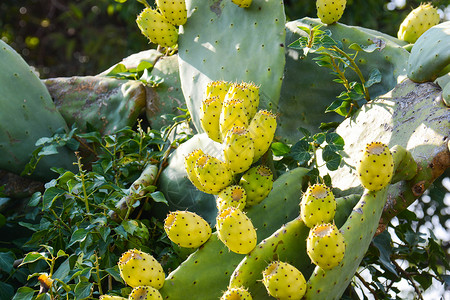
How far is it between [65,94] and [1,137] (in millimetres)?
298

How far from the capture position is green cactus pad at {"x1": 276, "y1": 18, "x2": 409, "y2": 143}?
1666 millimetres

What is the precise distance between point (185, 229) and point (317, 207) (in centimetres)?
25

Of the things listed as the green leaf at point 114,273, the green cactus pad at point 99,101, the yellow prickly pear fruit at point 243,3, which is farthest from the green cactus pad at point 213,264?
the green cactus pad at point 99,101

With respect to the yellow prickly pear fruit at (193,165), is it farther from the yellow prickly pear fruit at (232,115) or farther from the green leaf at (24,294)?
the green leaf at (24,294)

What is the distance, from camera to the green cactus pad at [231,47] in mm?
1504

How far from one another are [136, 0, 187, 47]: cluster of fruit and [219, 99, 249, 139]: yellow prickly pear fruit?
513mm

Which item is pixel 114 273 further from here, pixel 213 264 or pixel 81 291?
pixel 213 264

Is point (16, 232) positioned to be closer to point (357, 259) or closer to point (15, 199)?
point (15, 199)

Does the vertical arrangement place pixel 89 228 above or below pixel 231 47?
below

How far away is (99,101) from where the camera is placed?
6.33 ft

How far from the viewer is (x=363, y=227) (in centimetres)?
110

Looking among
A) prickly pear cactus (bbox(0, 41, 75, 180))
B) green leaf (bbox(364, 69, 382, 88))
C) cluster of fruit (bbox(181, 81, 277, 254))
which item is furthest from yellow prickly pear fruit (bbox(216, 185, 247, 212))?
prickly pear cactus (bbox(0, 41, 75, 180))

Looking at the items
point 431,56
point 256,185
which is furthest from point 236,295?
point 431,56

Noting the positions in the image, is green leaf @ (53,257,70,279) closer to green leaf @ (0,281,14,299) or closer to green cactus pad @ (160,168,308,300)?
green leaf @ (0,281,14,299)
